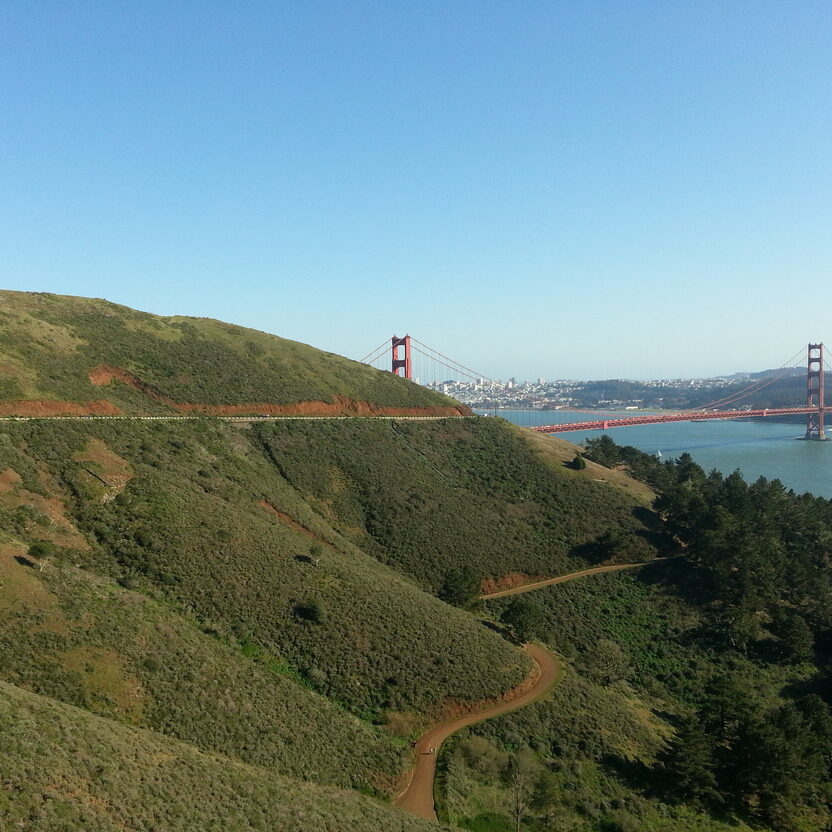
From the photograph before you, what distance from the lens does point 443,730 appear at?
68.1 ft

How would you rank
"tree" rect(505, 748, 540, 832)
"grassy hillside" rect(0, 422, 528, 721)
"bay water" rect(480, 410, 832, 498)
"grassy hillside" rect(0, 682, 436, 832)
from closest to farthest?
"grassy hillside" rect(0, 682, 436, 832) → "tree" rect(505, 748, 540, 832) → "grassy hillside" rect(0, 422, 528, 721) → "bay water" rect(480, 410, 832, 498)

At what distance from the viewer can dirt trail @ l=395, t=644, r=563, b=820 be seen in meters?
17.7

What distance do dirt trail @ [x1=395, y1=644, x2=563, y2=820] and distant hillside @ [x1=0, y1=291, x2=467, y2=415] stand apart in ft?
88.4

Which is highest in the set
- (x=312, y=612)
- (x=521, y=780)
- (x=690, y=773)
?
(x=312, y=612)

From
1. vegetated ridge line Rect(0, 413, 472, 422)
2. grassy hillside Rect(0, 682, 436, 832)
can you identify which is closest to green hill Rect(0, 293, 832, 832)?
grassy hillside Rect(0, 682, 436, 832)

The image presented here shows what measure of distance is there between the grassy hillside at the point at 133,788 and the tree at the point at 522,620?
12.6m

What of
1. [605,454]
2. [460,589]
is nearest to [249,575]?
[460,589]

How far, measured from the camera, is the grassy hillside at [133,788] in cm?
1101

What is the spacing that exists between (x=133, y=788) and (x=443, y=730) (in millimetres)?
10884

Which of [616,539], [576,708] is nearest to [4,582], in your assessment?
[576,708]

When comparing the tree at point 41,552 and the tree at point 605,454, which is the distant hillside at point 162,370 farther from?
the tree at point 41,552

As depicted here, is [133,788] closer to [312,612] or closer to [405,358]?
[312,612]

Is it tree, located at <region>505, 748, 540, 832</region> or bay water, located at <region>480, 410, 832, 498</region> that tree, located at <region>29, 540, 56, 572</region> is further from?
bay water, located at <region>480, 410, 832, 498</region>

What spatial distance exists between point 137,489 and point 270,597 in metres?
8.23
